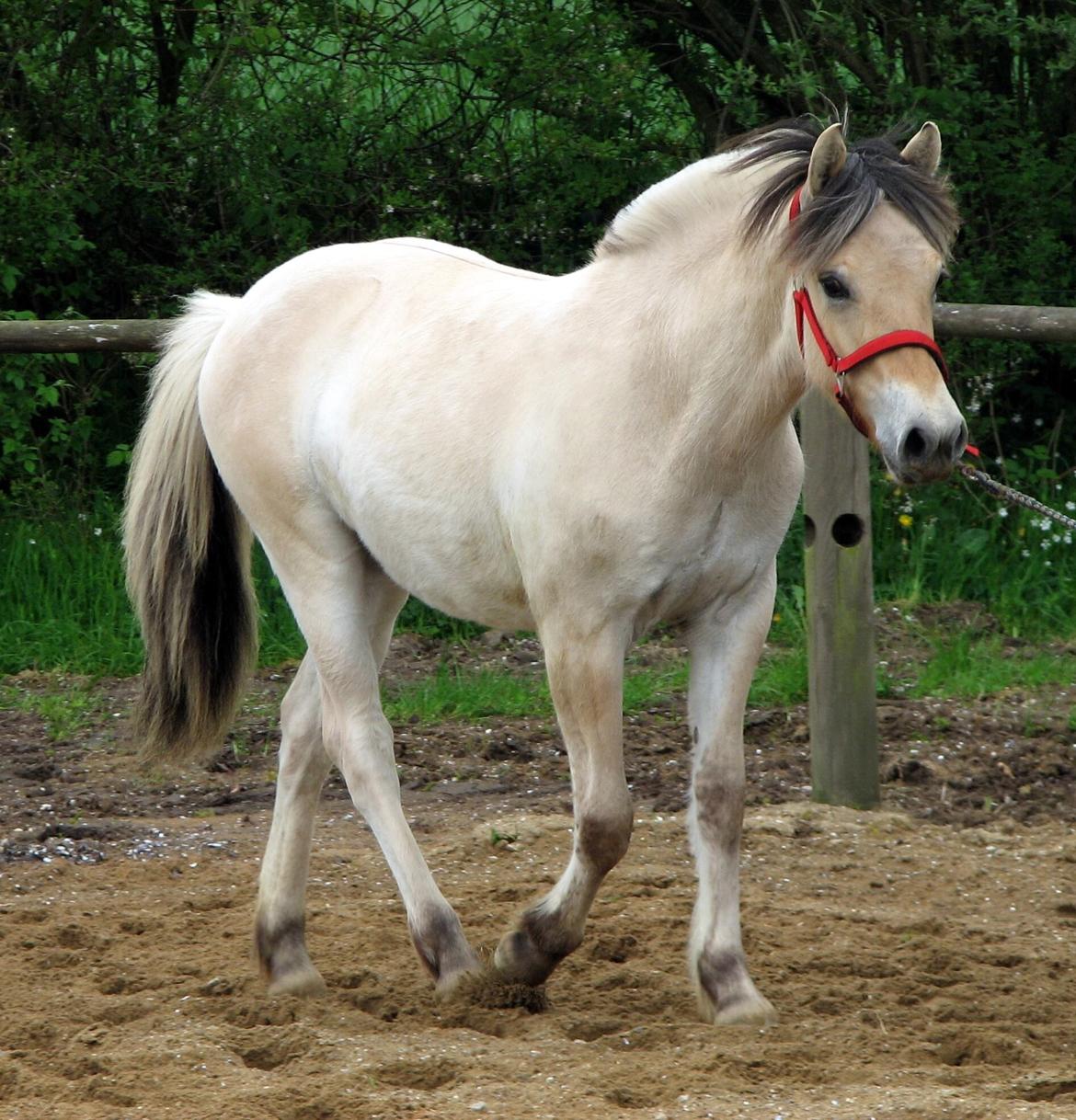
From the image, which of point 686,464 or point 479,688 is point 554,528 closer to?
point 686,464

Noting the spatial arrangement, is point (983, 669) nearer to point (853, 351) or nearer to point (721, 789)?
point (721, 789)

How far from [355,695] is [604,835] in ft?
2.44

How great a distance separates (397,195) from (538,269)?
0.73 m

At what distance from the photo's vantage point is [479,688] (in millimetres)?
5852

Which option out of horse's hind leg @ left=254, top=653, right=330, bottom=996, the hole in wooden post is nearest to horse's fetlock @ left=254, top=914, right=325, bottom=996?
horse's hind leg @ left=254, top=653, right=330, bottom=996

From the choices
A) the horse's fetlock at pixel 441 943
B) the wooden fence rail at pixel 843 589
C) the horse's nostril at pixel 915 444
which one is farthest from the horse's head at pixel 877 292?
the wooden fence rail at pixel 843 589

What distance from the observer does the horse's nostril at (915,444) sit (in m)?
2.65

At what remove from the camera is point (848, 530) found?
15.7ft

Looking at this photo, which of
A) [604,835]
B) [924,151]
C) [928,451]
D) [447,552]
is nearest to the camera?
[928,451]

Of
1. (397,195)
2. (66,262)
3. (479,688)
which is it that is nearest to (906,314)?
(479,688)

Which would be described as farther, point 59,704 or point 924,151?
point 59,704

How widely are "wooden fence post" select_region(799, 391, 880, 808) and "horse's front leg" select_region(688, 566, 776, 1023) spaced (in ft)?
4.81

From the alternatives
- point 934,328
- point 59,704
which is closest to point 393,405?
point 934,328

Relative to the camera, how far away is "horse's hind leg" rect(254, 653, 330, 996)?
11.6 feet
